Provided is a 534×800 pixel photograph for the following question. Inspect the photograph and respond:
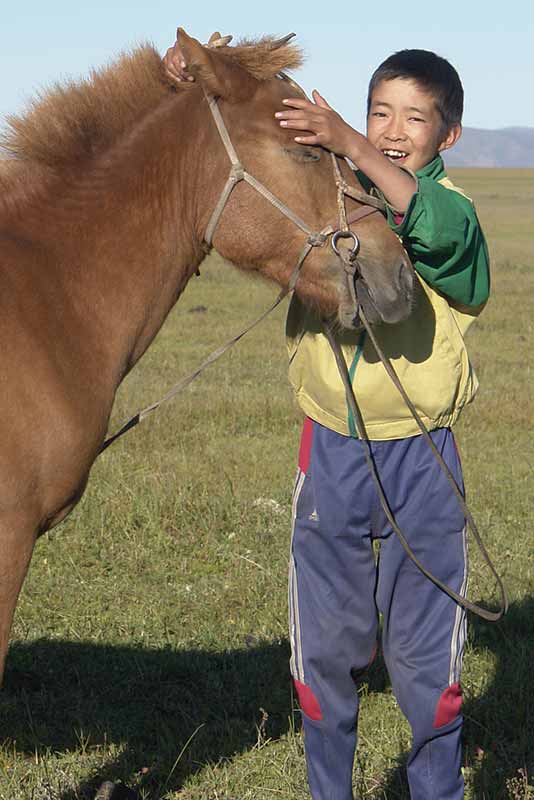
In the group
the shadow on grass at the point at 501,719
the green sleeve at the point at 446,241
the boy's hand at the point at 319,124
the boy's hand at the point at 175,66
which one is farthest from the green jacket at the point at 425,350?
the shadow on grass at the point at 501,719

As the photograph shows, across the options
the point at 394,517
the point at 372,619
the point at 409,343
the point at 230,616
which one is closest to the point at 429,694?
the point at 372,619

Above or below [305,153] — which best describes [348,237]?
below

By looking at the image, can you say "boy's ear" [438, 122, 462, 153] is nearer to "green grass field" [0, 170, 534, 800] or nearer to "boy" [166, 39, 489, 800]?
"boy" [166, 39, 489, 800]

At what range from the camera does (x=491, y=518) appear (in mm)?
6148

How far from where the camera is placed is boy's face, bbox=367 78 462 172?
121 inches

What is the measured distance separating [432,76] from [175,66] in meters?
0.77

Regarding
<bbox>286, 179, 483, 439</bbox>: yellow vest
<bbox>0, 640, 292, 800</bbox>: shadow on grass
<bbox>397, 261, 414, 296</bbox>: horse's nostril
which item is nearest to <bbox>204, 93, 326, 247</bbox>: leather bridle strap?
<bbox>397, 261, 414, 296</bbox>: horse's nostril

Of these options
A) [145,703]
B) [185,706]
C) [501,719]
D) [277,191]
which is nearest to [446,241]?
[277,191]

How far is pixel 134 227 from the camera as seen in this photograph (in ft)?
9.89

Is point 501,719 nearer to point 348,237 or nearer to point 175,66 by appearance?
point 348,237

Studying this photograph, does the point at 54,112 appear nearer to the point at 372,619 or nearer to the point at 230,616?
the point at 372,619

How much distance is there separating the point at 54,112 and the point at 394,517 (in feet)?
5.14

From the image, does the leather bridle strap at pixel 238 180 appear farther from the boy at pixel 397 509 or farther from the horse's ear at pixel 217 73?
the boy at pixel 397 509

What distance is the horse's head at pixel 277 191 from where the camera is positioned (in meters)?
2.92
